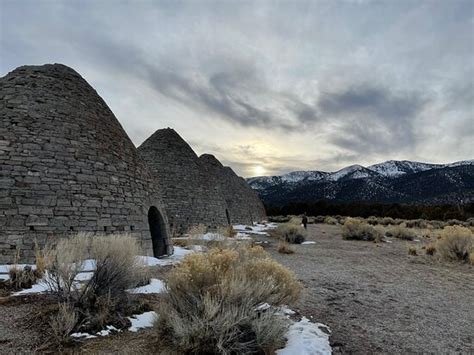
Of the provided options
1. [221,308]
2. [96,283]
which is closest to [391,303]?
[221,308]

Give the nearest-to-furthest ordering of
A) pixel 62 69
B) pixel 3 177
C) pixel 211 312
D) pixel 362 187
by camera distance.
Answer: pixel 211 312 → pixel 3 177 → pixel 62 69 → pixel 362 187

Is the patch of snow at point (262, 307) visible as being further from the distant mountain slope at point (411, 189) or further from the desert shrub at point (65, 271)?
the distant mountain slope at point (411, 189)

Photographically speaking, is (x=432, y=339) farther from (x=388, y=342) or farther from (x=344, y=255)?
(x=344, y=255)

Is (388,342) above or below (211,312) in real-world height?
below

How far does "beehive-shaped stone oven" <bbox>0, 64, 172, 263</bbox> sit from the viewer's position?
865 cm

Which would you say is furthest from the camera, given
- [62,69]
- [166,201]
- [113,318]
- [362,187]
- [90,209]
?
[362,187]

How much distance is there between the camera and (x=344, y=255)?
14055 mm

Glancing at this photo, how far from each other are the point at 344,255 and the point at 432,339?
9172 millimetres

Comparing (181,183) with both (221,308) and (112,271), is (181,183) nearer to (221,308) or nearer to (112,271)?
(112,271)

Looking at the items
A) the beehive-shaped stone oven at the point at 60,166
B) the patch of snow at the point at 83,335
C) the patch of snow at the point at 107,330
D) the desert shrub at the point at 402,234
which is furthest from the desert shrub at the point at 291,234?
the patch of snow at the point at 83,335

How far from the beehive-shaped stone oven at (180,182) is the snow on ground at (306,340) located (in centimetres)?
1580

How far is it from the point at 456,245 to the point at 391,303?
24.9ft

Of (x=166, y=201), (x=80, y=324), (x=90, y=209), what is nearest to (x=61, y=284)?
(x=80, y=324)

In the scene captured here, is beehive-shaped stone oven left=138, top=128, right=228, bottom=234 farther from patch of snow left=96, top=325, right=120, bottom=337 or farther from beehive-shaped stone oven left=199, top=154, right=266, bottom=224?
patch of snow left=96, top=325, right=120, bottom=337
